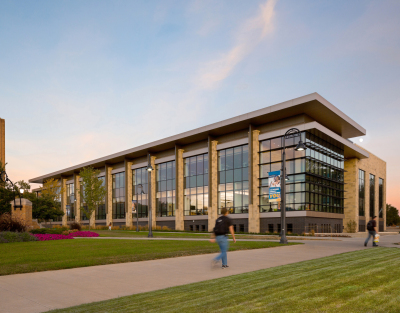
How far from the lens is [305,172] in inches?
1444

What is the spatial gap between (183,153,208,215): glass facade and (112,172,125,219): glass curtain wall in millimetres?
17037

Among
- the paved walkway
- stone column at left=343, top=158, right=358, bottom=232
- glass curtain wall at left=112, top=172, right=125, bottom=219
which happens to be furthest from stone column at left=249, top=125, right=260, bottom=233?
glass curtain wall at left=112, top=172, right=125, bottom=219

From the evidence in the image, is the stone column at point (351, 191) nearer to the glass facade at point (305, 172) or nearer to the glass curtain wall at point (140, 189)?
the glass facade at point (305, 172)

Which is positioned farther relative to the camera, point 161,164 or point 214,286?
point 161,164

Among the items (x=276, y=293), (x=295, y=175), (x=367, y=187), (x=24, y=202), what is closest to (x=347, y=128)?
(x=295, y=175)

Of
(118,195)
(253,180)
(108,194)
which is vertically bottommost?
(118,195)

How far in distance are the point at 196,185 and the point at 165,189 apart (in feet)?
26.3

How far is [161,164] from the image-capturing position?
5572 centimetres

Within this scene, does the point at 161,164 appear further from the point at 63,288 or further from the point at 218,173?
the point at 63,288

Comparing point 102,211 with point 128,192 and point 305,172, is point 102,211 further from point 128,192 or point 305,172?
point 305,172

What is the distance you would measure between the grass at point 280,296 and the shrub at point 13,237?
17.9 meters

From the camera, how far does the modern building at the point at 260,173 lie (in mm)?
37469

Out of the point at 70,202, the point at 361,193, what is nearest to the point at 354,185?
the point at 361,193

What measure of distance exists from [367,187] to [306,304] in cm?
5536
